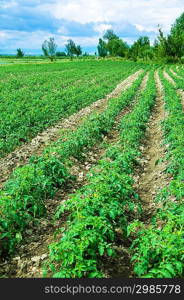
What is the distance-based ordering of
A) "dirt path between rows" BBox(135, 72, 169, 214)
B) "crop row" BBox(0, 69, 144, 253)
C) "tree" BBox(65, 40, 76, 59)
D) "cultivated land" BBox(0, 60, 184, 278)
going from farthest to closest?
"tree" BBox(65, 40, 76, 59)
"dirt path between rows" BBox(135, 72, 169, 214)
"crop row" BBox(0, 69, 144, 253)
"cultivated land" BBox(0, 60, 184, 278)

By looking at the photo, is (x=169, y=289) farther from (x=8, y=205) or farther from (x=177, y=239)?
(x=8, y=205)

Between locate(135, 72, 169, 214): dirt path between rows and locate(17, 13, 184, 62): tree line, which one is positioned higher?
locate(17, 13, 184, 62): tree line

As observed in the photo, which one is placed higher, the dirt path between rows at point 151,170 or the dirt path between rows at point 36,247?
the dirt path between rows at point 151,170

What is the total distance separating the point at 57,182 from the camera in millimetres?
7023

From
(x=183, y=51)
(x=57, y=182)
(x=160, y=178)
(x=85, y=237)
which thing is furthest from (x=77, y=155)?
(x=183, y=51)

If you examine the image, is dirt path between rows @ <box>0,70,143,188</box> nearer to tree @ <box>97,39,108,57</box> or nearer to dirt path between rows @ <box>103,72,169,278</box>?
dirt path between rows @ <box>103,72,169,278</box>

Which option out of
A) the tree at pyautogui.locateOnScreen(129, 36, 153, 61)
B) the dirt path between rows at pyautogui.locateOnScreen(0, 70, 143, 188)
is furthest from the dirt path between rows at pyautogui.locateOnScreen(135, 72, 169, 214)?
the tree at pyautogui.locateOnScreen(129, 36, 153, 61)

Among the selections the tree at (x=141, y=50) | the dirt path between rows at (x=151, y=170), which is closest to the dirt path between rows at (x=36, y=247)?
the dirt path between rows at (x=151, y=170)

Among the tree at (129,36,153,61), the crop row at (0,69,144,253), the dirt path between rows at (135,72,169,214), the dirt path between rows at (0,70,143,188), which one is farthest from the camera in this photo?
the tree at (129,36,153,61)

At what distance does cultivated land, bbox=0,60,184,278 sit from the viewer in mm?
3883

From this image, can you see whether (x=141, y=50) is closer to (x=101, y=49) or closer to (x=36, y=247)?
(x=101, y=49)

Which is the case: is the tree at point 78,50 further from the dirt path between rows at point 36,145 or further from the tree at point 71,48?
the dirt path between rows at point 36,145

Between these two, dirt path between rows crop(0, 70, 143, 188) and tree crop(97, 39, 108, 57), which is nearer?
dirt path between rows crop(0, 70, 143, 188)

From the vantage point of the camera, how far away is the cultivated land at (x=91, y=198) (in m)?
3.88
